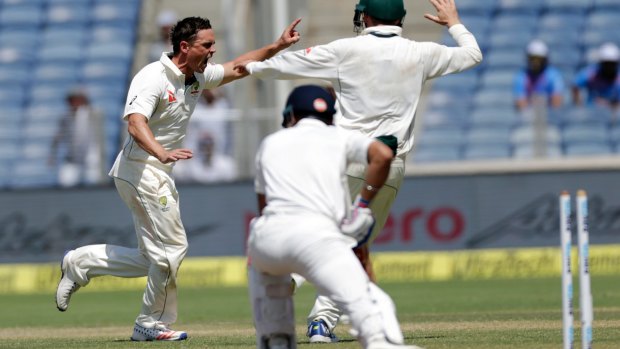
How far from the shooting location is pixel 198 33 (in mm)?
8219

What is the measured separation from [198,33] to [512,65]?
34.5 ft

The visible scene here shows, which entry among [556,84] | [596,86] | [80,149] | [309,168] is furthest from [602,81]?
[309,168]

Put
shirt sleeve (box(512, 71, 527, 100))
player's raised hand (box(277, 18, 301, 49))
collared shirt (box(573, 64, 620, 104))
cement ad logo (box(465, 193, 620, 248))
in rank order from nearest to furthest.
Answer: player's raised hand (box(277, 18, 301, 49)), cement ad logo (box(465, 193, 620, 248)), collared shirt (box(573, 64, 620, 104)), shirt sleeve (box(512, 71, 527, 100))

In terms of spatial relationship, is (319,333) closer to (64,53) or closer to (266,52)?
(266,52)

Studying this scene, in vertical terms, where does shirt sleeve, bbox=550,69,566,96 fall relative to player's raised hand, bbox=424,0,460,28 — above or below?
below

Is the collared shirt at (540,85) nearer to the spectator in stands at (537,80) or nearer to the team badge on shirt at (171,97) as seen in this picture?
the spectator in stands at (537,80)

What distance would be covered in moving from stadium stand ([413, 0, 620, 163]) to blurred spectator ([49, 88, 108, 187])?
151 inches

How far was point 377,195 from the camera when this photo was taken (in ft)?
24.6

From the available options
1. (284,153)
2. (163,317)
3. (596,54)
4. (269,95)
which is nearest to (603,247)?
(596,54)

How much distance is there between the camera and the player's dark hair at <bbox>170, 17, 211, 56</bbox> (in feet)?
27.0

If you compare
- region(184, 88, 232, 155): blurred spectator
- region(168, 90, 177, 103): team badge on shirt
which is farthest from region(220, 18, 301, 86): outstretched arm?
region(184, 88, 232, 155): blurred spectator

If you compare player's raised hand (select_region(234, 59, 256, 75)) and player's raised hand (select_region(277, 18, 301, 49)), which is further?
player's raised hand (select_region(277, 18, 301, 49))

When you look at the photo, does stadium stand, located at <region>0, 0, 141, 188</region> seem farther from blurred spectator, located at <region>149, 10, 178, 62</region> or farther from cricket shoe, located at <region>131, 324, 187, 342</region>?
cricket shoe, located at <region>131, 324, 187, 342</region>

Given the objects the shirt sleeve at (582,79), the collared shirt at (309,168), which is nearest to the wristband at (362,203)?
the collared shirt at (309,168)
